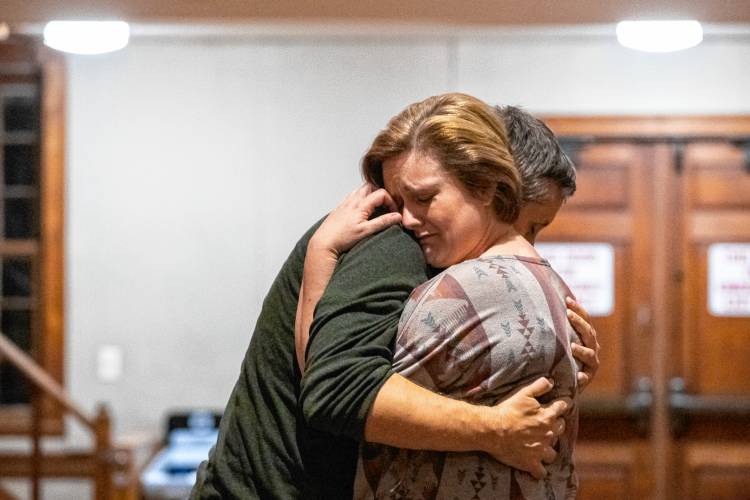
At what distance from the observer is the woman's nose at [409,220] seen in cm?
149

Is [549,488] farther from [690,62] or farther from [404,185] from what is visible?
[690,62]

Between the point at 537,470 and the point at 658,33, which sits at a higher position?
the point at 658,33

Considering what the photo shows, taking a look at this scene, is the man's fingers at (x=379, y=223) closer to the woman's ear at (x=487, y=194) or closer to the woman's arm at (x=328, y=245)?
the woman's arm at (x=328, y=245)

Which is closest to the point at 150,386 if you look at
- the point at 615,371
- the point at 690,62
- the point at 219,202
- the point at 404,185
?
the point at 219,202

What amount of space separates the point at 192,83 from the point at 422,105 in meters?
3.94

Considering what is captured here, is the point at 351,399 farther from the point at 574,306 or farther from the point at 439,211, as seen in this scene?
the point at 574,306

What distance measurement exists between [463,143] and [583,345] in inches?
15.3

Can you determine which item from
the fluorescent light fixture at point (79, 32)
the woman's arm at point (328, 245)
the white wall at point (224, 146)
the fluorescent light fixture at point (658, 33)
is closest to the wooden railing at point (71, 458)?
the white wall at point (224, 146)

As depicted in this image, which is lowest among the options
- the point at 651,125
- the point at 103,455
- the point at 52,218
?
the point at 103,455

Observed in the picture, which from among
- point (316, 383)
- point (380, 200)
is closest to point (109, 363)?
point (380, 200)

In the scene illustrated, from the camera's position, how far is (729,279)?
5.21m

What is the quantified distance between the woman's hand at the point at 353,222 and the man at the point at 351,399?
2cm

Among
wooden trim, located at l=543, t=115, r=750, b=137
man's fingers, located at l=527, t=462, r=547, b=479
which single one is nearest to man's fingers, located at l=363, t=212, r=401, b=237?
man's fingers, located at l=527, t=462, r=547, b=479

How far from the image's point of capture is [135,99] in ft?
17.4
